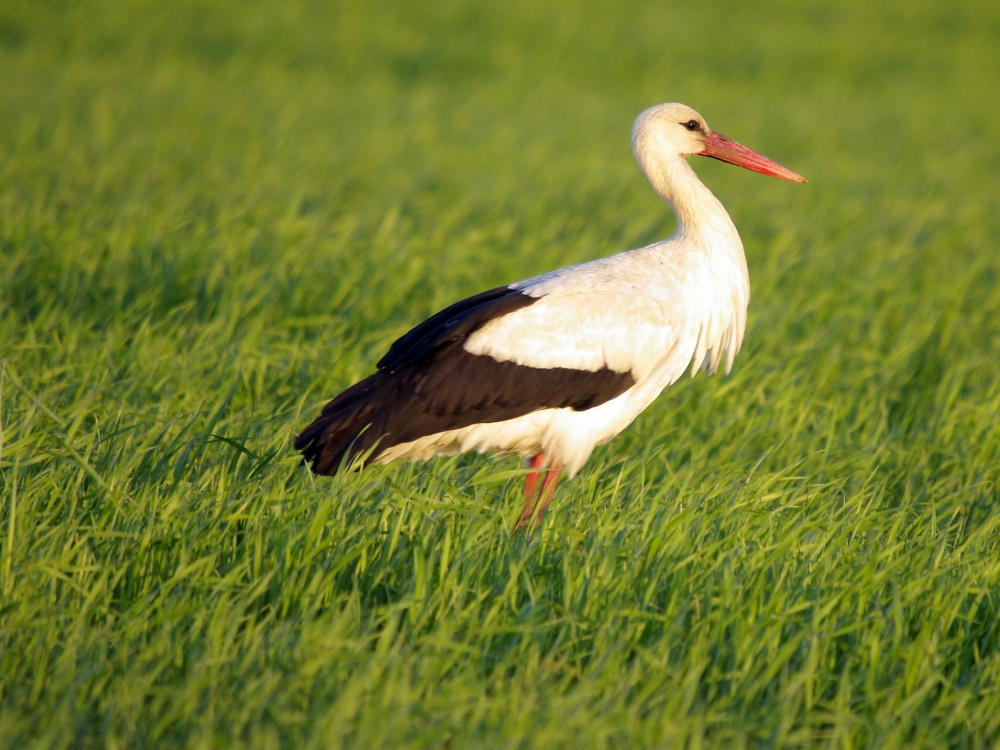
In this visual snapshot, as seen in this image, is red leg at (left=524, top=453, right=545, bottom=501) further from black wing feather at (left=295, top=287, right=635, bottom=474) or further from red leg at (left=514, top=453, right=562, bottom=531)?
black wing feather at (left=295, top=287, right=635, bottom=474)

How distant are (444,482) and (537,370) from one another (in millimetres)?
559

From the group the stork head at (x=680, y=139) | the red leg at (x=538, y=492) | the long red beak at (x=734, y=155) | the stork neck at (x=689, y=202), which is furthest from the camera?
the long red beak at (x=734, y=155)

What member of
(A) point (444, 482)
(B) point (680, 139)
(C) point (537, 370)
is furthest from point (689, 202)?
(A) point (444, 482)

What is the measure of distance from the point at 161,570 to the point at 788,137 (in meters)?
11.3

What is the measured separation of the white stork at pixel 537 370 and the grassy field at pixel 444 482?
0.51ft

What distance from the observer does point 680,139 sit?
4.38 metres

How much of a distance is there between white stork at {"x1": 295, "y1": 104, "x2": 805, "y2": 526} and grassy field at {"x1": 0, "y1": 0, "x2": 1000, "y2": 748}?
155 millimetres

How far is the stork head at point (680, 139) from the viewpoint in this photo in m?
4.35

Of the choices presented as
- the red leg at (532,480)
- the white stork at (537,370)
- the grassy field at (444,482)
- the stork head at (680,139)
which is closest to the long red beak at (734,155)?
the stork head at (680,139)

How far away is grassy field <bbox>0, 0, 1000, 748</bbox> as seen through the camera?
2436 mm

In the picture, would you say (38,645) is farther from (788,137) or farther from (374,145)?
(788,137)

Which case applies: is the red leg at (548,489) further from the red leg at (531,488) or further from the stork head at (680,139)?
the stork head at (680,139)

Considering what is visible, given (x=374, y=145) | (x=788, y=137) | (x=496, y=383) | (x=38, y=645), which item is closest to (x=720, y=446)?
(x=496, y=383)

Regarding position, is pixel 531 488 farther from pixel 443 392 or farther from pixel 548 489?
pixel 443 392
